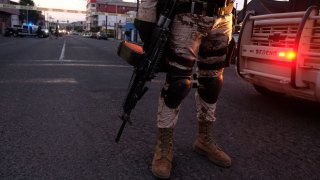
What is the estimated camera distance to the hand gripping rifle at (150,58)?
7.61ft

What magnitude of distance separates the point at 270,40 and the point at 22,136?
2.97 metres

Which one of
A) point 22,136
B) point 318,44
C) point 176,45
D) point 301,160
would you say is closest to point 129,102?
point 176,45

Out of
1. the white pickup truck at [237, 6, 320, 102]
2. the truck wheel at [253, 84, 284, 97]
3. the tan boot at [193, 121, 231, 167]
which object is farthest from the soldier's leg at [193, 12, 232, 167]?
the truck wheel at [253, 84, 284, 97]

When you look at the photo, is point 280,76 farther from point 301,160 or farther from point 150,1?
point 150,1

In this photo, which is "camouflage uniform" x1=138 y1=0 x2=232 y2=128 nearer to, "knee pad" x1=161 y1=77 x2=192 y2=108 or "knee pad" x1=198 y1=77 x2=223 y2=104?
"knee pad" x1=161 y1=77 x2=192 y2=108

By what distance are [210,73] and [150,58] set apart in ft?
1.61

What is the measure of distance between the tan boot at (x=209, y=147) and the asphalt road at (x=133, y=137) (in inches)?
2.0

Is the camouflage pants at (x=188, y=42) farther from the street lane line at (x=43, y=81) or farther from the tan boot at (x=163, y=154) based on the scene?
the street lane line at (x=43, y=81)

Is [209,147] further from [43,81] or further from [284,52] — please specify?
[43,81]

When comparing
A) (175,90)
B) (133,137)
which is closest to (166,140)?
(175,90)

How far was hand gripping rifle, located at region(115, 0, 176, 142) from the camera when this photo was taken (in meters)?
2.32

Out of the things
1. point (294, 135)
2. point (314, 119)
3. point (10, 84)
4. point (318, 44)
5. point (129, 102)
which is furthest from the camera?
point (10, 84)

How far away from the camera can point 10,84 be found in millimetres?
5945

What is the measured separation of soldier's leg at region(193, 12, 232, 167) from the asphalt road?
135 mm
